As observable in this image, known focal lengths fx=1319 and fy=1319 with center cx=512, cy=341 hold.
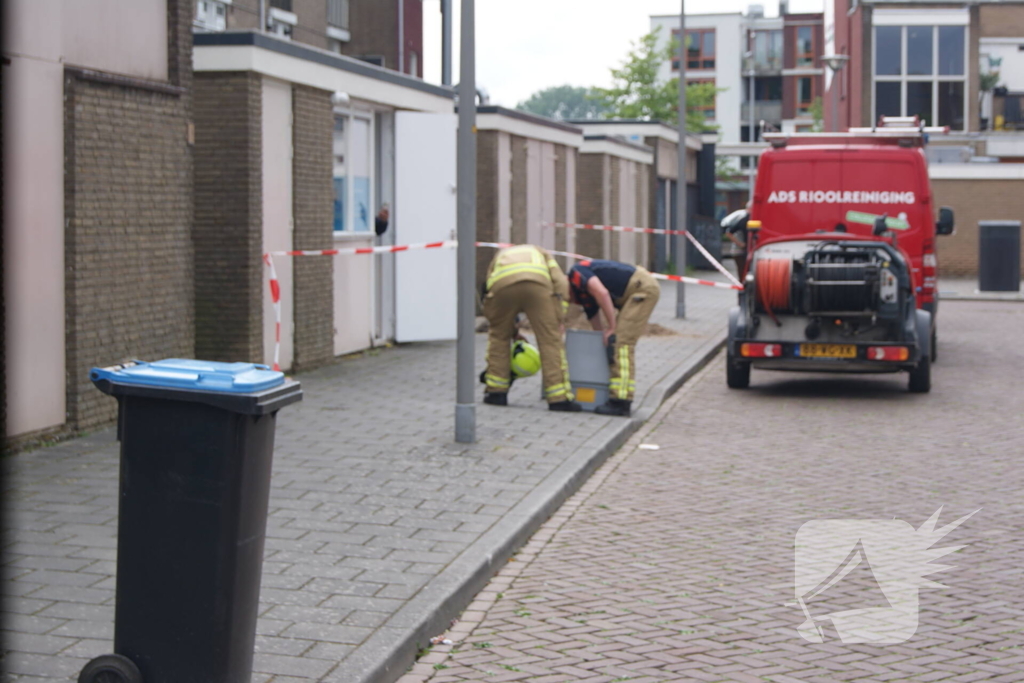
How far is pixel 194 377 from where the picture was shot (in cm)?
408

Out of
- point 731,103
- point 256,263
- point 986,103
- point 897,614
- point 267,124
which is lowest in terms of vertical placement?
point 897,614

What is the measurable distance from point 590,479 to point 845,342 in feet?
14.8

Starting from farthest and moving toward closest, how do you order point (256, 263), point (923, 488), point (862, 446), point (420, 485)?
point (256, 263) < point (862, 446) < point (923, 488) < point (420, 485)

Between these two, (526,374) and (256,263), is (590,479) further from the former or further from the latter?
(256,263)

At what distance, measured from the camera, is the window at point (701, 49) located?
3561 inches

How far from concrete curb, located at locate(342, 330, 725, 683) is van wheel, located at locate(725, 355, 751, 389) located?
139 inches

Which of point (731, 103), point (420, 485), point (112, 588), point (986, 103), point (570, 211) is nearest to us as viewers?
point (112, 588)

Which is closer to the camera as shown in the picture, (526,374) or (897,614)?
(897,614)

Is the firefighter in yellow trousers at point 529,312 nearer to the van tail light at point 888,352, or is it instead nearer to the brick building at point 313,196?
the brick building at point 313,196

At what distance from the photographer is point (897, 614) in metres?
5.66

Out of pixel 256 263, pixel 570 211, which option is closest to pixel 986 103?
pixel 570 211

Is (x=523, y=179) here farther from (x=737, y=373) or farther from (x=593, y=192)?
(x=737, y=373)

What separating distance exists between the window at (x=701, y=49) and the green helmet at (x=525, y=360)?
82.1 meters

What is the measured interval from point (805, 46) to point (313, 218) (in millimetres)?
81857
